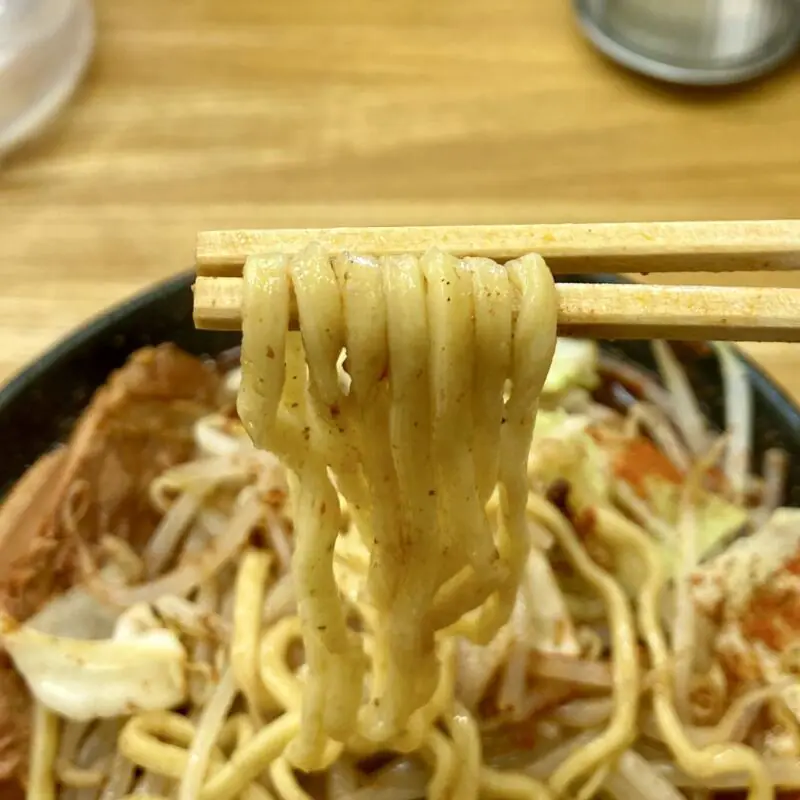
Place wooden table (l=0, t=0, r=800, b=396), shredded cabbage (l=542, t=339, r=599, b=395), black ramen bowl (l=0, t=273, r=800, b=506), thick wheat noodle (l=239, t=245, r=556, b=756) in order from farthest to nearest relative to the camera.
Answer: wooden table (l=0, t=0, r=800, b=396) → shredded cabbage (l=542, t=339, r=599, b=395) → black ramen bowl (l=0, t=273, r=800, b=506) → thick wheat noodle (l=239, t=245, r=556, b=756)

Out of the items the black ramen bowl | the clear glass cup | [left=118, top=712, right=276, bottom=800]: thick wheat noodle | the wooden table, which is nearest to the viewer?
[left=118, top=712, right=276, bottom=800]: thick wheat noodle

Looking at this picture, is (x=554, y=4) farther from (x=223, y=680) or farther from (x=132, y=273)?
(x=223, y=680)

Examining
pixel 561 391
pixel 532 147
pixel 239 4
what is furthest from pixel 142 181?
pixel 561 391

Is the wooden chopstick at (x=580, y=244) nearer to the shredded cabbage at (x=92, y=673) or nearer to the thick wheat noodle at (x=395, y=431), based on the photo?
the thick wheat noodle at (x=395, y=431)

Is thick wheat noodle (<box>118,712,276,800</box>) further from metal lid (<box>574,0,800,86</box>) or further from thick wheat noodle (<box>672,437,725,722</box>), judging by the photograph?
metal lid (<box>574,0,800,86</box>)

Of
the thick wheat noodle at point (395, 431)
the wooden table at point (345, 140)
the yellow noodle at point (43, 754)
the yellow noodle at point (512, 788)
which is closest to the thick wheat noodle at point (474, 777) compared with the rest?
the yellow noodle at point (512, 788)

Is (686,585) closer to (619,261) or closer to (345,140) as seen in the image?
(619,261)

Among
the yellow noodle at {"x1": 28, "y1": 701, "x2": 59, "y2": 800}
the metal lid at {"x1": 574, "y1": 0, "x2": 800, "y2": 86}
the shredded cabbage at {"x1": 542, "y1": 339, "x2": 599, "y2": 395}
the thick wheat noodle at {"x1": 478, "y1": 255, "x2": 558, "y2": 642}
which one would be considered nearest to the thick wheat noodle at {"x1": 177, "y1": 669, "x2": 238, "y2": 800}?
the yellow noodle at {"x1": 28, "y1": 701, "x2": 59, "y2": 800}
